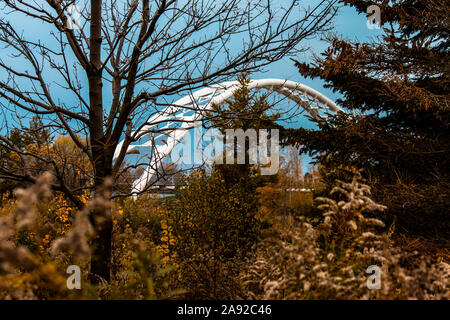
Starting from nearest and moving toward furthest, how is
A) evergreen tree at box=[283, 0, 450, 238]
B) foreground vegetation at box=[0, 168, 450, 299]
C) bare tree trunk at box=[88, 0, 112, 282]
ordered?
foreground vegetation at box=[0, 168, 450, 299], bare tree trunk at box=[88, 0, 112, 282], evergreen tree at box=[283, 0, 450, 238]

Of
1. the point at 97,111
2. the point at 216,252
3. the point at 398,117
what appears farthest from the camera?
the point at 398,117

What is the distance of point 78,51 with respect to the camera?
3086mm

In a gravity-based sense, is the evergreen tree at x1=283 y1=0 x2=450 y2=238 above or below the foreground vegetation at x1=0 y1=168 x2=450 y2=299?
above

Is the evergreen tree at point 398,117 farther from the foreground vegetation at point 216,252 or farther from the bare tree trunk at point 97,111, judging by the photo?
the bare tree trunk at point 97,111

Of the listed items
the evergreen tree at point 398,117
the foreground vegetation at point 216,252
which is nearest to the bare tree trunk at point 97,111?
the foreground vegetation at point 216,252

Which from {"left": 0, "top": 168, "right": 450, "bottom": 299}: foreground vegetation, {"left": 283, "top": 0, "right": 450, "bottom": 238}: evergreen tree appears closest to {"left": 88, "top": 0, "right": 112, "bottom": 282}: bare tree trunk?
{"left": 0, "top": 168, "right": 450, "bottom": 299}: foreground vegetation

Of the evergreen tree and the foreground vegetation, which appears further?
the evergreen tree

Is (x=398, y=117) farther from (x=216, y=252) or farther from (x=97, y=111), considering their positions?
(x=97, y=111)

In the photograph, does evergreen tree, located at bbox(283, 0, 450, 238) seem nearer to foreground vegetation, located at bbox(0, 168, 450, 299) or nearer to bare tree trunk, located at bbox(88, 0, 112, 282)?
foreground vegetation, located at bbox(0, 168, 450, 299)

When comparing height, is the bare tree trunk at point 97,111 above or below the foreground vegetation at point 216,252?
above

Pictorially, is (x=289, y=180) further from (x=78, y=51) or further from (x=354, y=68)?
(x=78, y=51)

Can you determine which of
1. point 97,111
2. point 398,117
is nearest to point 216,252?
point 97,111
